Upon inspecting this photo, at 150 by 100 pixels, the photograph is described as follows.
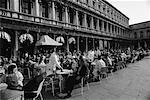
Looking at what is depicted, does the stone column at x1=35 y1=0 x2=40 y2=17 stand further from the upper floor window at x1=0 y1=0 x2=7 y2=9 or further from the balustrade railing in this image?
the upper floor window at x1=0 y1=0 x2=7 y2=9

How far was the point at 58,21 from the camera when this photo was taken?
21109 mm

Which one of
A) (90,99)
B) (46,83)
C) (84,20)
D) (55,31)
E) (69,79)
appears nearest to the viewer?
(90,99)

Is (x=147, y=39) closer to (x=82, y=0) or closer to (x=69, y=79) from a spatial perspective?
(x=82, y=0)

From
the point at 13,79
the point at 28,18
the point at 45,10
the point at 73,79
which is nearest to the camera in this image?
the point at 13,79

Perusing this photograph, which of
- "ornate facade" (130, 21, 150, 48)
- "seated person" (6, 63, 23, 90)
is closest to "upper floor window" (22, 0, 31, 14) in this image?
"seated person" (6, 63, 23, 90)

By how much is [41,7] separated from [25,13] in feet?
10.7

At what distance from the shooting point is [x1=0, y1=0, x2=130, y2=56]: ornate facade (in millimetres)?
15477

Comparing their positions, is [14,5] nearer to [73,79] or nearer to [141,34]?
[73,79]

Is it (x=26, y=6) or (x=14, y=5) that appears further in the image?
(x=26, y=6)

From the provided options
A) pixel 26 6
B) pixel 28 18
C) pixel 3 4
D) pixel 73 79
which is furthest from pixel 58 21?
pixel 73 79

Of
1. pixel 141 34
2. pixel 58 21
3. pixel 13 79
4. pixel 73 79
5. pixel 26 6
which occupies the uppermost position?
pixel 141 34

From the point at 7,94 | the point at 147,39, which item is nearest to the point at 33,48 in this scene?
the point at 7,94

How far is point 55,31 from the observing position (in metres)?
20.4

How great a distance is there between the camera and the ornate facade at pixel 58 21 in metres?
15.5
